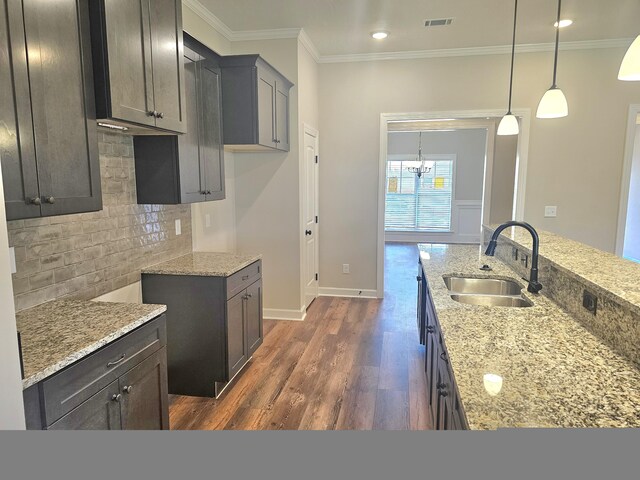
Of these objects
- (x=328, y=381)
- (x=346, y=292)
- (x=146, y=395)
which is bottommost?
(x=328, y=381)

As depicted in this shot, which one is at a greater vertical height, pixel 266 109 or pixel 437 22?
pixel 437 22

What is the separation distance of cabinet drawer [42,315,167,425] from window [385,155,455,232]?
8.75 metres

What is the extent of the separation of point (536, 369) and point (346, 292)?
412 centimetres

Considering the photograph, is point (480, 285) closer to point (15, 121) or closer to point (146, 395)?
point (146, 395)

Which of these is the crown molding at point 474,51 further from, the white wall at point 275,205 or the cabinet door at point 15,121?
the cabinet door at point 15,121

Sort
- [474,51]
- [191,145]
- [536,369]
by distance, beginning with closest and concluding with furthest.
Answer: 1. [536,369]
2. [191,145]
3. [474,51]

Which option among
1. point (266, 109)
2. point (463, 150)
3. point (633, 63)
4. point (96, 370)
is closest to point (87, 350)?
point (96, 370)

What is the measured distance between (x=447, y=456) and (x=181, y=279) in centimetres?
268

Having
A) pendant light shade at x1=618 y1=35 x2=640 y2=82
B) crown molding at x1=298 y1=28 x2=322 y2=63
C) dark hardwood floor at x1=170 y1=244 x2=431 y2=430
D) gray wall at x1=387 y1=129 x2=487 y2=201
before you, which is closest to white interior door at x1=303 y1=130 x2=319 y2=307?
dark hardwood floor at x1=170 y1=244 x2=431 y2=430

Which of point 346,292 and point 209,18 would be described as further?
point 346,292

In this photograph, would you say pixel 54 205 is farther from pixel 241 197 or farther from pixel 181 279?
pixel 241 197

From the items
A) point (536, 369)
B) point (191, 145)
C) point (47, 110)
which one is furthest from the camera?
point (191, 145)

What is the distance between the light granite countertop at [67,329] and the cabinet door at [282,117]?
2.45 m

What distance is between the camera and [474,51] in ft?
15.4
